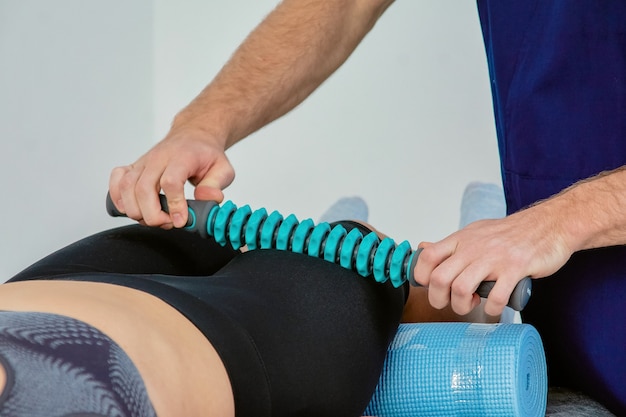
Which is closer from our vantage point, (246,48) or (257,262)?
(257,262)

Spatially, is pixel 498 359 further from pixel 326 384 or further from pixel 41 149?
pixel 41 149

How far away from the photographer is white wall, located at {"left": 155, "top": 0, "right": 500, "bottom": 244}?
5.62 feet

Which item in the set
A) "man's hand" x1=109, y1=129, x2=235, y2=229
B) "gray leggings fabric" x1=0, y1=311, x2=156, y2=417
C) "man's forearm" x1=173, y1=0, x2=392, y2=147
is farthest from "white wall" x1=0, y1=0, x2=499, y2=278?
"gray leggings fabric" x1=0, y1=311, x2=156, y2=417

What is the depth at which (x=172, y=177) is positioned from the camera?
3.03 feet

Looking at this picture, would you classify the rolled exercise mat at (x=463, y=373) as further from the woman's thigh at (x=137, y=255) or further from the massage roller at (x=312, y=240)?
the woman's thigh at (x=137, y=255)

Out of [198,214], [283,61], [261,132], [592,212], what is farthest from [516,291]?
[261,132]

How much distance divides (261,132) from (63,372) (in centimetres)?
130

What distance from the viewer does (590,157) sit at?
1100 mm

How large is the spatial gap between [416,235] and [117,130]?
0.66 metres

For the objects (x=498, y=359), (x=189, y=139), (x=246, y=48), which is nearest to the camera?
(x=498, y=359)

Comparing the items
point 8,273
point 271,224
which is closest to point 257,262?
point 271,224

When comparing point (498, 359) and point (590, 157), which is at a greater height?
point (590, 157)

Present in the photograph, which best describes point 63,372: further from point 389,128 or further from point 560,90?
point 389,128

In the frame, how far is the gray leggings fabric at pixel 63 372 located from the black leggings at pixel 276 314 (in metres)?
0.10
